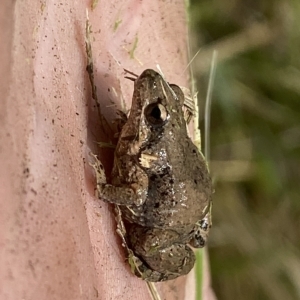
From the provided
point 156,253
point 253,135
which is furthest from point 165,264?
point 253,135

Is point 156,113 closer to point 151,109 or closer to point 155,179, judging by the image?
point 151,109

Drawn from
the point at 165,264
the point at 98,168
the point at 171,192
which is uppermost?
the point at 98,168

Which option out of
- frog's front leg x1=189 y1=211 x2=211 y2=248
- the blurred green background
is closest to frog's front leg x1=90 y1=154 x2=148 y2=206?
frog's front leg x1=189 y1=211 x2=211 y2=248

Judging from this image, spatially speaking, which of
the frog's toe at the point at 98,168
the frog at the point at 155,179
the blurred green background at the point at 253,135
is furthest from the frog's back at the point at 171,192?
the blurred green background at the point at 253,135

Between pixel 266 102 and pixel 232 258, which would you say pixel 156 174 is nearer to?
pixel 232 258

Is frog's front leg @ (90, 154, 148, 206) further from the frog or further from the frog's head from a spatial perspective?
the frog's head

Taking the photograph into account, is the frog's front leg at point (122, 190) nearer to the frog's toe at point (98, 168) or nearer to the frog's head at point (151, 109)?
the frog's toe at point (98, 168)
